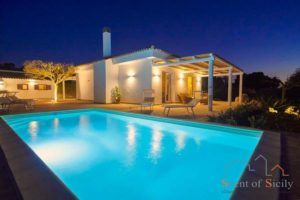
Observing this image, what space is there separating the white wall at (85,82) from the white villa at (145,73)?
0.09 m

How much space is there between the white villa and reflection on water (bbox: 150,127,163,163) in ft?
19.1

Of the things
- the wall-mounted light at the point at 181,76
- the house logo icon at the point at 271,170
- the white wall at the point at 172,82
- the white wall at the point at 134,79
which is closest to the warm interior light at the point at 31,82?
the white wall at the point at 134,79

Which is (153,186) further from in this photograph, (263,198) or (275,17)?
(275,17)

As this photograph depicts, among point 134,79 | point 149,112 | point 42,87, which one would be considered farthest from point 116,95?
point 42,87

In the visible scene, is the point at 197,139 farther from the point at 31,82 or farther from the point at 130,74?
the point at 31,82

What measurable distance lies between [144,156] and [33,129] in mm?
4685

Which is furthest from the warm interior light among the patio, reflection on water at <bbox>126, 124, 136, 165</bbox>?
Answer: reflection on water at <bbox>126, 124, 136, 165</bbox>

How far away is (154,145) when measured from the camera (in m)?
4.81

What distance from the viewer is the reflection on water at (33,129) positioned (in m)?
5.54

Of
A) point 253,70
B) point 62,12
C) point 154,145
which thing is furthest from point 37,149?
point 253,70

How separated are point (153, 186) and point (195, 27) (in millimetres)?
19827

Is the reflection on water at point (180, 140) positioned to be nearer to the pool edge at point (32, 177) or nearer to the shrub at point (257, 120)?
the shrub at point (257, 120)

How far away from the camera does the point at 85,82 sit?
17.1 m

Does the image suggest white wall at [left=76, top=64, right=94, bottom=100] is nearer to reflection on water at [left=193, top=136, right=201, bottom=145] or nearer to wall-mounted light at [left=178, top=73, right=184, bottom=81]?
wall-mounted light at [left=178, top=73, right=184, bottom=81]
